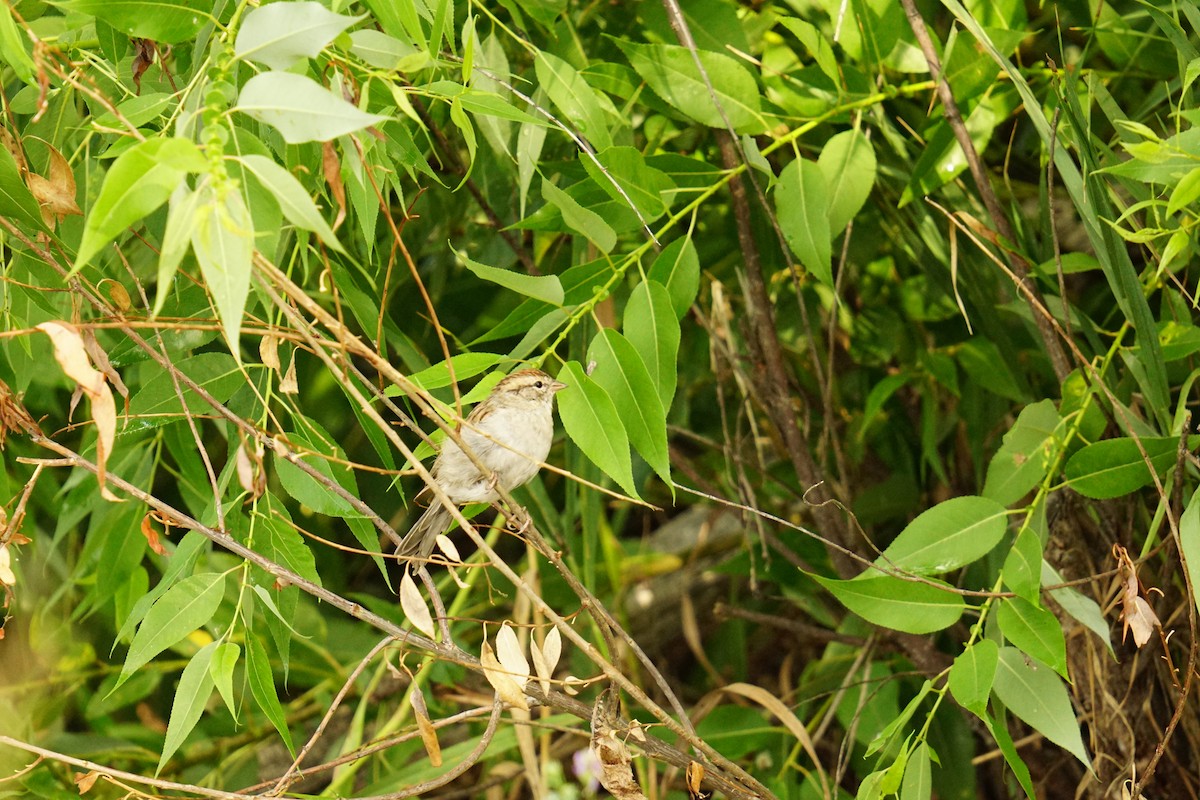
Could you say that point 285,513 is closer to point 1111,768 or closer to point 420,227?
point 420,227

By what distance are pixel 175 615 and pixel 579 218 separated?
739mm

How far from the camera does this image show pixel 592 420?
1544 millimetres

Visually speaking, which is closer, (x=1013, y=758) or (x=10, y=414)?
(x=10, y=414)

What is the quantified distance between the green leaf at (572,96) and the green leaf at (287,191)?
808 mm

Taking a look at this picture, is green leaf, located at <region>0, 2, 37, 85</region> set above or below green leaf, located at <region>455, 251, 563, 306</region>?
above

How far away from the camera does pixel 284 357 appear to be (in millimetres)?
1906

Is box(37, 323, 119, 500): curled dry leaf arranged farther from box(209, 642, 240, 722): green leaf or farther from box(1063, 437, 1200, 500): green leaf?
box(1063, 437, 1200, 500): green leaf

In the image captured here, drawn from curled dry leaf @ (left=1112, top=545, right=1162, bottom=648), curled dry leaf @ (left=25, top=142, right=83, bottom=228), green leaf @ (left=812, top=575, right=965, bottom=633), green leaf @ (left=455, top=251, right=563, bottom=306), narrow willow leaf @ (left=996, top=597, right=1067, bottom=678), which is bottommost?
green leaf @ (left=812, top=575, right=965, bottom=633)

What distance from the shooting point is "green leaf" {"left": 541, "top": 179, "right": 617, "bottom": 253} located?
5.19 ft

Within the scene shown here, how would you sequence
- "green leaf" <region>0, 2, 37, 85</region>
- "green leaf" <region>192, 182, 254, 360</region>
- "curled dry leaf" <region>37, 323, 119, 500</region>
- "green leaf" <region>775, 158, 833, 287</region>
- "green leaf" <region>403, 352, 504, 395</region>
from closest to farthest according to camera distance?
"green leaf" <region>192, 182, 254, 360</region>
"curled dry leaf" <region>37, 323, 119, 500</region>
"green leaf" <region>0, 2, 37, 85</region>
"green leaf" <region>403, 352, 504, 395</region>
"green leaf" <region>775, 158, 833, 287</region>

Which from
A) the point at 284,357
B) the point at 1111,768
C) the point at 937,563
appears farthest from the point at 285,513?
the point at 1111,768

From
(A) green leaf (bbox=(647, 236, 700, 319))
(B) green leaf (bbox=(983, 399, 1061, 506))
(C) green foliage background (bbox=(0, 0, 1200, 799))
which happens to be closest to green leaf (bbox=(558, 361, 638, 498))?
(C) green foliage background (bbox=(0, 0, 1200, 799))

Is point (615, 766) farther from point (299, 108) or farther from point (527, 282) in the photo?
point (299, 108)

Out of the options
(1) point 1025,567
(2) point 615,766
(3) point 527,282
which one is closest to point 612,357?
(3) point 527,282
